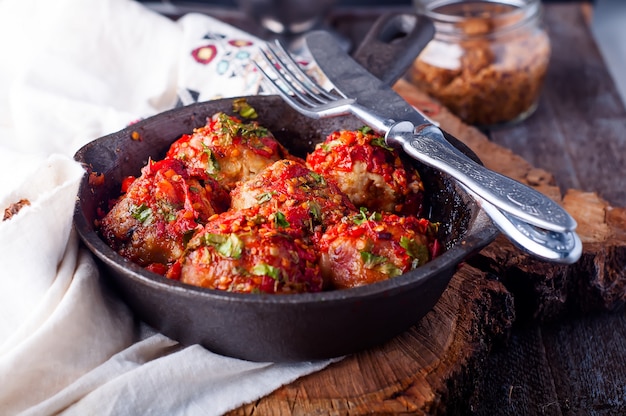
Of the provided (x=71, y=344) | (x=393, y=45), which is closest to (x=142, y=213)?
(x=71, y=344)

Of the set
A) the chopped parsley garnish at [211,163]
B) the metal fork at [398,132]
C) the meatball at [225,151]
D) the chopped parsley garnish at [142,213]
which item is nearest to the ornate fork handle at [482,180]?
the metal fork at [398,132]

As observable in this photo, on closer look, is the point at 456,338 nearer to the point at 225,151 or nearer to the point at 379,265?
the point at 379,265

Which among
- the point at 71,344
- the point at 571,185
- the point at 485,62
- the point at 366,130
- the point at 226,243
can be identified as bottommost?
the point at 571,185

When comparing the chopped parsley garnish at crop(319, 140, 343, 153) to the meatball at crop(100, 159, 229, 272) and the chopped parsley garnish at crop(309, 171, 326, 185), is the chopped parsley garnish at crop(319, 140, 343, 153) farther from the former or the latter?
the meatball at crop(100, 159, 229, 272)

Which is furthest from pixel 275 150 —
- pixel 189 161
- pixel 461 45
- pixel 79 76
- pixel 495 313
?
pixel 461 45

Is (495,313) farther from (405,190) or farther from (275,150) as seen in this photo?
(275,150)

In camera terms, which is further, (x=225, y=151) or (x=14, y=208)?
(x=225, y=151)
